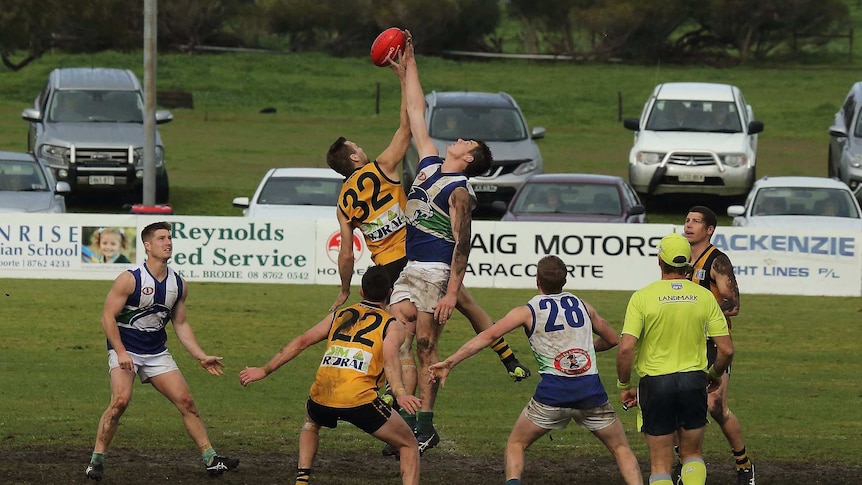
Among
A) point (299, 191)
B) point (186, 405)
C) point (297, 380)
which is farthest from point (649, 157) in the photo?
point (186, 405)

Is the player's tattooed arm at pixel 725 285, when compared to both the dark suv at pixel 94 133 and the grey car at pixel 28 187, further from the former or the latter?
the dark suv at pixel 94 133

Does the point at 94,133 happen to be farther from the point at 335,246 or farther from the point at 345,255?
the point at 345,255

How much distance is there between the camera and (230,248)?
23250mm

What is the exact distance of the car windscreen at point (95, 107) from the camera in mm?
30469

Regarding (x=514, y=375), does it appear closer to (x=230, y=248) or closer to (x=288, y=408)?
(x=288, y=408)

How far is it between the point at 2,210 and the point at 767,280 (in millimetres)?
12192

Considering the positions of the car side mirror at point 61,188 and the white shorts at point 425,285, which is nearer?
the white shorts at point 425,285

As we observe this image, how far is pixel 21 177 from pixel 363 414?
684 inches

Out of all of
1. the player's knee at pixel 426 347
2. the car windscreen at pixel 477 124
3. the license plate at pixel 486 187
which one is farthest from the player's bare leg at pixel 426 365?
the car windscreen at pixel 477 124

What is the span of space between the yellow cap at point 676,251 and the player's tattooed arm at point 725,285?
128 cm

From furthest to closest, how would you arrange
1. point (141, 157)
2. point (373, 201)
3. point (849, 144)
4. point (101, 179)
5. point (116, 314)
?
1. point (849, 144)
2. point (141, 157)
3. point (101, 179)
4. point (373, 201)
5. point (116, 314)

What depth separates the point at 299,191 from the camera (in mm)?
25312

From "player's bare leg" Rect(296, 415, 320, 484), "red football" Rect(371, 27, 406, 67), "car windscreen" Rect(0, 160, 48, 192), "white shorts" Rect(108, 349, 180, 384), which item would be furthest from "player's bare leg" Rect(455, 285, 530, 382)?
"car windscreen" Rect(0, 160, 48, 192)

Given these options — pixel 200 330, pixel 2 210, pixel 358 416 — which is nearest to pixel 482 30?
pixel 2 210
